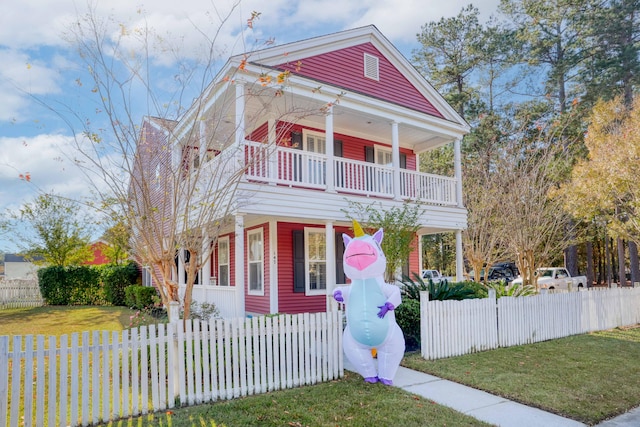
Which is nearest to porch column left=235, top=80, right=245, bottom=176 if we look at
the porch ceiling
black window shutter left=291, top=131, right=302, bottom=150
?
the porch ceiling

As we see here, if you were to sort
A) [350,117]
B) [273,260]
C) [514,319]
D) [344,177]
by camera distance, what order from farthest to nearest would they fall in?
[350,117]
[273,260]
[344,177]
[514,319]

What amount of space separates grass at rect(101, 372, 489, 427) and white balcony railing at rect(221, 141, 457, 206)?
499cm

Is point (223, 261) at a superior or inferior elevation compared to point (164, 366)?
superior

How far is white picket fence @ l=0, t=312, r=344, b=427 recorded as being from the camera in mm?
4617

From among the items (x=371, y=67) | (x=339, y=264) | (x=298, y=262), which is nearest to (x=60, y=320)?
(x=298, y=262)

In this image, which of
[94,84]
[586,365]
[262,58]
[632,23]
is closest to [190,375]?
[94,84]

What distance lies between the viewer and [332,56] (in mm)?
12945

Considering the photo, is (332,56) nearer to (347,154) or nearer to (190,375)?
(347,154)

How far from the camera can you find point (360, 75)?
532 inches

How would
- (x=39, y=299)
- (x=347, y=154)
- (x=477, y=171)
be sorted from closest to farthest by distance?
(x=347, y=154)
(x=39, y=299)
(x=477, y=171)

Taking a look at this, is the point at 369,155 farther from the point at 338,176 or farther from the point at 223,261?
the point at 223,261

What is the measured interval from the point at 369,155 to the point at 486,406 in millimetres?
10262

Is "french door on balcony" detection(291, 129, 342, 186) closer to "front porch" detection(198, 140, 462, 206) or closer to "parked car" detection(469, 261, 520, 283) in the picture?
"front porch" detection(198, 140, 462, 206)

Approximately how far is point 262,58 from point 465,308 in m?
7.61
